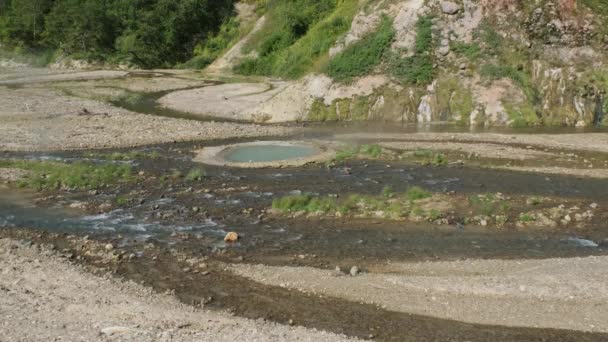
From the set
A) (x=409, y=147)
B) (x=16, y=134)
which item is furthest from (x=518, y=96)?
(x=16, y=134)

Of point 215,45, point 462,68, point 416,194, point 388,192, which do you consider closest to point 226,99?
point 462,68

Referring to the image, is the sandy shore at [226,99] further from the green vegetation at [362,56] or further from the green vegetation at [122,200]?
the green vegetation at [122,200]

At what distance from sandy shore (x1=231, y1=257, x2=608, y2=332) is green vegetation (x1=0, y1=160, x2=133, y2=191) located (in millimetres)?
13085

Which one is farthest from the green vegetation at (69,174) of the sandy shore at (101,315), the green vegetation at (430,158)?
the green vegetation at (430,158)

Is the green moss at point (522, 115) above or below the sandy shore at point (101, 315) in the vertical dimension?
above

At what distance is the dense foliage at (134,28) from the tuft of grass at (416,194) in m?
81.8

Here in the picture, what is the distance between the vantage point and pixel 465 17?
49.2 meters

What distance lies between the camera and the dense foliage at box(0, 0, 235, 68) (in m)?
101

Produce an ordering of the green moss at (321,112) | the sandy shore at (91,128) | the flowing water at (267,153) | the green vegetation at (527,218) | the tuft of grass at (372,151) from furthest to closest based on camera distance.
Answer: the green moss at (321,112), the sandy shore at (91,128), the flowing water at (267,153), the tuft of grass at (372,151), the green vegetation at (527,218)

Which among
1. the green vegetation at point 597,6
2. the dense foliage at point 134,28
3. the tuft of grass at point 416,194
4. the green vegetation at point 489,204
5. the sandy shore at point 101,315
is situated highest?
the dense foliage at point 134,28

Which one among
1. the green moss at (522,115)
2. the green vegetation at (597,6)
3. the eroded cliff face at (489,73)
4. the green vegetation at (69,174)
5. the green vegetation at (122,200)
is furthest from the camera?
the green vegetation at (597,6)

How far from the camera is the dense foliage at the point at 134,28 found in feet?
332

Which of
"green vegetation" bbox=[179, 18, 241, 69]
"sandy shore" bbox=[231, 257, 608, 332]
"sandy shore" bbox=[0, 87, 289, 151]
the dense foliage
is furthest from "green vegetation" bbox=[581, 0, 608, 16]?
the dense foliage

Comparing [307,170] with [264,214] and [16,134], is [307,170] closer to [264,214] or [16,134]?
[264,214]
